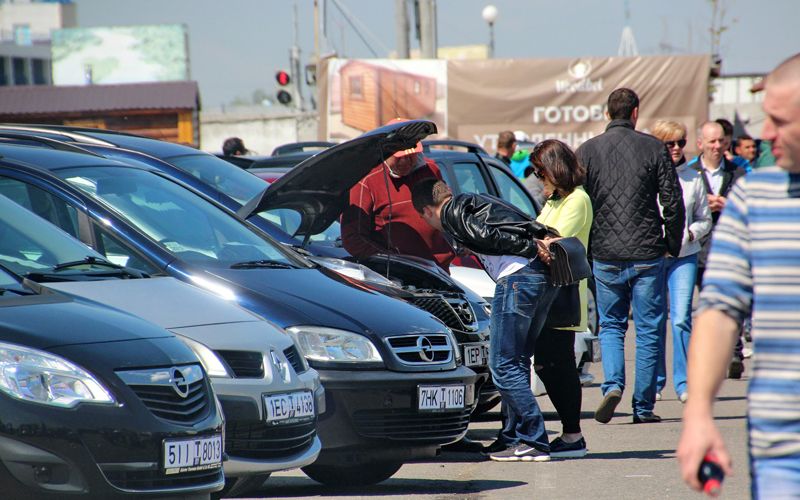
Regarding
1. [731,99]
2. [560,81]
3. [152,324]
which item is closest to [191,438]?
[152,324]

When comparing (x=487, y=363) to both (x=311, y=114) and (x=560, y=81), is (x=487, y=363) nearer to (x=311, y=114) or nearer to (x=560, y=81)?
(x=560, y=81)

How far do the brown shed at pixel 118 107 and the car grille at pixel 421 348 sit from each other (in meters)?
24.3

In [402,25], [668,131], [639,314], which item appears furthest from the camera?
[402,25]

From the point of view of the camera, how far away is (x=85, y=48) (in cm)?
5788

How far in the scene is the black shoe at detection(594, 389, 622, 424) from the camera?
326 inches

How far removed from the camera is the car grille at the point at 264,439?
559 centimetres

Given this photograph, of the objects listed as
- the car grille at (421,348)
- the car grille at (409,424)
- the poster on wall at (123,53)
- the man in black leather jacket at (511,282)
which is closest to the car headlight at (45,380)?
the car grille at (409,424)

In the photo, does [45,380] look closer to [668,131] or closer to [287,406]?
[287,406]

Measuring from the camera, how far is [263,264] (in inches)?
272

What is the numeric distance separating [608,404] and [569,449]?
893 millimetres

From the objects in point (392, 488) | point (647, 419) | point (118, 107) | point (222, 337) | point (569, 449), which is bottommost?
point (118, 107)

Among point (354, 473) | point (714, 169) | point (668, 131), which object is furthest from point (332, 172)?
point (714, 169)

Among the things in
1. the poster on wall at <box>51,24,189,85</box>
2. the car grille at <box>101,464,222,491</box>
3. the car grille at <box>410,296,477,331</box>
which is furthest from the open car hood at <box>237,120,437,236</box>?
the poster on wall at <box>51,24,189,85</box>

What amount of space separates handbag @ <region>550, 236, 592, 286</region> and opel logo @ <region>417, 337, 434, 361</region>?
0.90 metres
